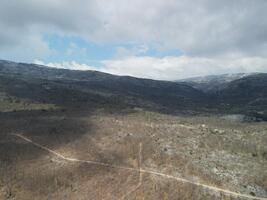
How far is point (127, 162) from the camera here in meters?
53.0

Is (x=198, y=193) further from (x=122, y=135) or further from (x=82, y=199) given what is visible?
(x=122, y=135)

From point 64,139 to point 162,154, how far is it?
17507 mm

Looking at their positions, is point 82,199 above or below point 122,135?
below

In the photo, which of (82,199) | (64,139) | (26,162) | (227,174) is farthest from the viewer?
(64,139)

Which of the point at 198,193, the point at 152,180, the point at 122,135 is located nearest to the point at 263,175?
the point at 198,193

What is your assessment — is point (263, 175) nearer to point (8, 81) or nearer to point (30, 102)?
point (30, 102)

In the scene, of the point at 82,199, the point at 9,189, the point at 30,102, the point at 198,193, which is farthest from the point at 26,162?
the point at 30,102

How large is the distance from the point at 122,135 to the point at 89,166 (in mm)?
14400

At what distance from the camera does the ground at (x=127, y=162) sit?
4600 centimetres

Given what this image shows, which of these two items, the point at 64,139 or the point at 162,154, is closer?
the point at 162,154

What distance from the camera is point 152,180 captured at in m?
47.7

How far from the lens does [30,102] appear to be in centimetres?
12800

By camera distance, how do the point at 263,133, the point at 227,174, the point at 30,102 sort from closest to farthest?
the point at 227,174 → the point at 263,133 → the point at 30,102

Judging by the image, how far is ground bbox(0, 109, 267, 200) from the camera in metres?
46.0
